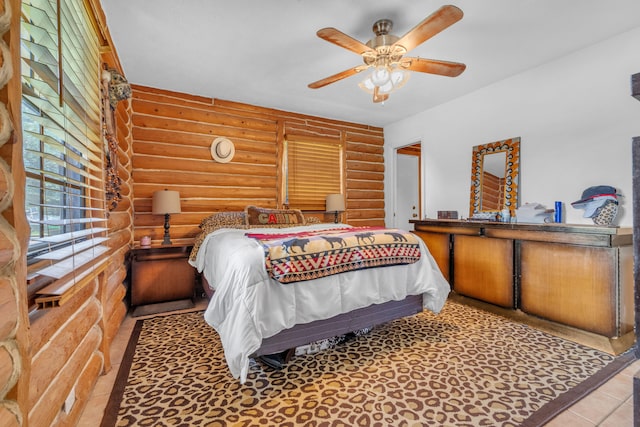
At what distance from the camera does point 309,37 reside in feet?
8.93

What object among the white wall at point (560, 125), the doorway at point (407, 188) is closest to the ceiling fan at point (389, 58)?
the white wall at point (560, 125)

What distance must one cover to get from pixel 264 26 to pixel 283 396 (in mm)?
2836

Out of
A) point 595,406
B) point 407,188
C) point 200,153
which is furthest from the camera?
point 407,188

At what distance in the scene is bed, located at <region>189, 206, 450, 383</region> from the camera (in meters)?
1.82

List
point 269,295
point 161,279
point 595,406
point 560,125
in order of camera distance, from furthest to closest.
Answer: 1. point 161,279
2. point 560,125
3. point 269,295
4. point 595,406

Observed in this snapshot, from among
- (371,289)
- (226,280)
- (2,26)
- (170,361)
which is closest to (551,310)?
(371,289)

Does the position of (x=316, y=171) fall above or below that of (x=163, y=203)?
above

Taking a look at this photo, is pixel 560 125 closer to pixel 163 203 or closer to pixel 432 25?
pixel 432 25

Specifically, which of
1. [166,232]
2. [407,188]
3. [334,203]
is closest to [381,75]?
[334,203]

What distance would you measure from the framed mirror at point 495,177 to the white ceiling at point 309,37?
84 cm

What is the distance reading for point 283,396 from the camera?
1780 mm

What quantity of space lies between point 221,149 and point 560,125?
408cm

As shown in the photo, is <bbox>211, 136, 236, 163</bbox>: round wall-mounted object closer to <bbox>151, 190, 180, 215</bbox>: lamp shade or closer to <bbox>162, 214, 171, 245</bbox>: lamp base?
<bbox>151, 190, 180, 215</bbox>: lamp shade

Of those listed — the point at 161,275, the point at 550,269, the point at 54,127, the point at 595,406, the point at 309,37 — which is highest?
the point at 309,37
